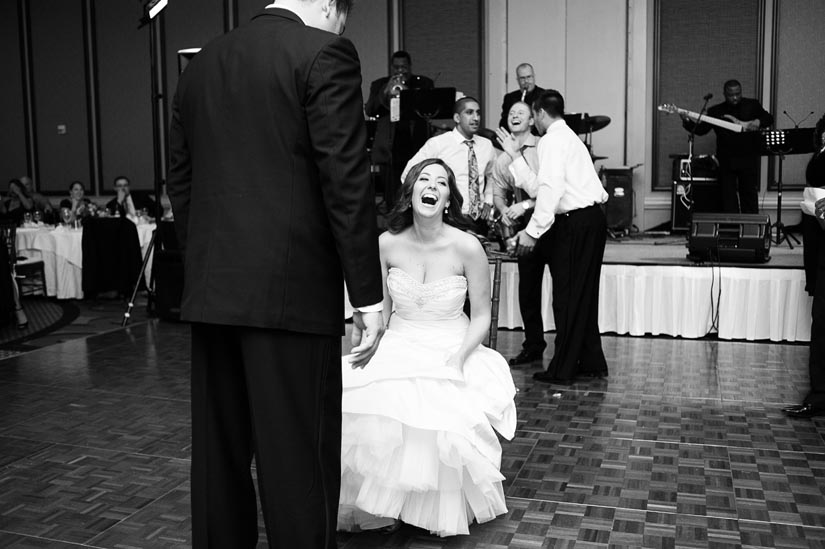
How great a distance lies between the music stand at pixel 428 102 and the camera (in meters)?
7.49

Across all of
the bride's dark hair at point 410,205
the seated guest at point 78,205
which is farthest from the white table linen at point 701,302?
the seated guest at point 78,205

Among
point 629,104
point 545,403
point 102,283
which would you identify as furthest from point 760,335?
point 102,283

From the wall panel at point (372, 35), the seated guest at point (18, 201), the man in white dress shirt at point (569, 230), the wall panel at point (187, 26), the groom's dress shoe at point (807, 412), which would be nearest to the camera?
the groom's dress shoe at point (807, 412)

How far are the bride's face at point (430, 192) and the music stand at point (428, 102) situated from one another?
14.5 feet

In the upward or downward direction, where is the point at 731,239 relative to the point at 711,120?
downward

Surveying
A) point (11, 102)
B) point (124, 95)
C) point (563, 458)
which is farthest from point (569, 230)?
point (11, 102)

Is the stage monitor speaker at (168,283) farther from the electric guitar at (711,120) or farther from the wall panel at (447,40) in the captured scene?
the electric guitar at (711,120)

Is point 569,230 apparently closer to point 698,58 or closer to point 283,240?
point 283,240

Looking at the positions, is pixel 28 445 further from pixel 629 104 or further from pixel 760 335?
pixel 629 104

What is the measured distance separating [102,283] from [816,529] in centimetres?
685

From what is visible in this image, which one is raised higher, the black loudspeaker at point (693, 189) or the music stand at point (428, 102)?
the music stand at point (428, 102)

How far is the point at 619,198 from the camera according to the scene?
30.9 feet

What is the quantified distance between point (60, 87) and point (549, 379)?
33.3 ft

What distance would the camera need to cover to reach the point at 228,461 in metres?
2.06
